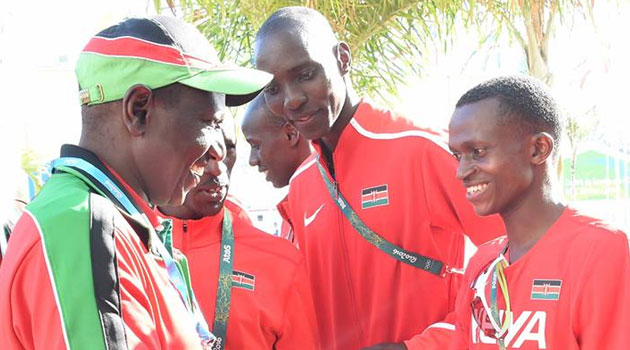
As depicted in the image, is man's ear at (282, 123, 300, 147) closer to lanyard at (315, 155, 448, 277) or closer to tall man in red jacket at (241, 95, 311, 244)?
tall man in red jacket at (241, 95, 311, 244)

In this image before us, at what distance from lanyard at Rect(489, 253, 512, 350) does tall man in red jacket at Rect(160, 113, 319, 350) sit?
0.88m

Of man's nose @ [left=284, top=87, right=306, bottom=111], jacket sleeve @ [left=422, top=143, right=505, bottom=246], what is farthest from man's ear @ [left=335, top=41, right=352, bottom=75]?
jacket sleeve @ [left=422, top=143, right=505, bottom=246]

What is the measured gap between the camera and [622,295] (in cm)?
258

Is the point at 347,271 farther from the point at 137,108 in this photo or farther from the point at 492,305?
the point at 137,108

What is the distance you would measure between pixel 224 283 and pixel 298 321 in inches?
13.6

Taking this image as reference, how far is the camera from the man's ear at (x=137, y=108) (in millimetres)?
1938

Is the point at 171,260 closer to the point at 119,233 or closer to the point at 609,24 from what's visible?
the point at 119,233

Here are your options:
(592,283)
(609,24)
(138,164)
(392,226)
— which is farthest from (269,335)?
(609,24)

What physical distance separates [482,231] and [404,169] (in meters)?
0.40

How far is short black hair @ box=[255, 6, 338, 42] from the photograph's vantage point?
359 centimetres

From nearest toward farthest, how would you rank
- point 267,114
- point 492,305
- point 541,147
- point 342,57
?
point 492,305 → point 541,147 → point 342,57 → point 267,114

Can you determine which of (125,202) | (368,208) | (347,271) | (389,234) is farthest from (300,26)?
(125,202)

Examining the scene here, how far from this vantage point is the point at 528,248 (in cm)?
291

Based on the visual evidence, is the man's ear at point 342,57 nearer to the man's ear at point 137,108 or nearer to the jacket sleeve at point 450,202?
the jacket sleeve at point 450,202
